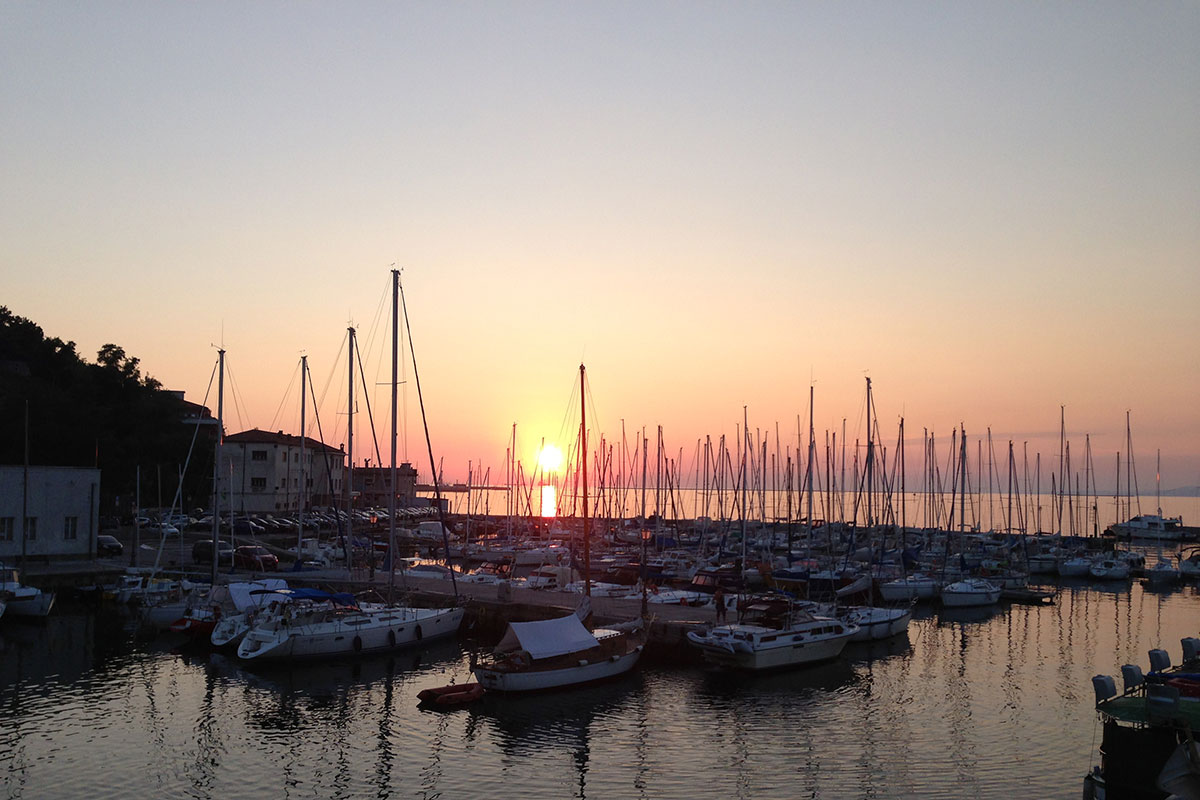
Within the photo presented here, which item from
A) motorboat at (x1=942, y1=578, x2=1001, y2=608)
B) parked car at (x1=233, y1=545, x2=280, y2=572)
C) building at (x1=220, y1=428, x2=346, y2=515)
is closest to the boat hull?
motorboat at (x1=942, y1=578, x2=1001, y2=608)

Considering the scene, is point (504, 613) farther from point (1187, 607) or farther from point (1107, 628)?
point (1187, 607)

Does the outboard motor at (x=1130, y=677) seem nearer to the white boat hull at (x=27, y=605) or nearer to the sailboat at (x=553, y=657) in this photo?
the sailboat at (x=553, y=657)

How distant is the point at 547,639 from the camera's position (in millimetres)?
32562

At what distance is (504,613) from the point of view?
43.2 meters

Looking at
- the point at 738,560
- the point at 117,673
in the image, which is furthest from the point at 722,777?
the point at 738,560

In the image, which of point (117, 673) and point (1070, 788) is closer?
point (1070, 788)

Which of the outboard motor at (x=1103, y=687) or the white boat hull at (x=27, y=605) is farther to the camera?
the white boat hull at (x=27, y=605)

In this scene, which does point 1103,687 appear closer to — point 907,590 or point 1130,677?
point 1130,677

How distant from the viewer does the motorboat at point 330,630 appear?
35719 mm

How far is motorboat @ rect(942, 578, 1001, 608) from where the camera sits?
2137 inches

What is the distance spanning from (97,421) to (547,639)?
48.4m

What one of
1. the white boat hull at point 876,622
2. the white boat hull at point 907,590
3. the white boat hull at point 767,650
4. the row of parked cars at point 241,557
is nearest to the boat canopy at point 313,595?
the white boat hull at point 767,650

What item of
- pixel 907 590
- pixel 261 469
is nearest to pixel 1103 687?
pixel 907 590

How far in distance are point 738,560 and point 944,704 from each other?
32160mm
